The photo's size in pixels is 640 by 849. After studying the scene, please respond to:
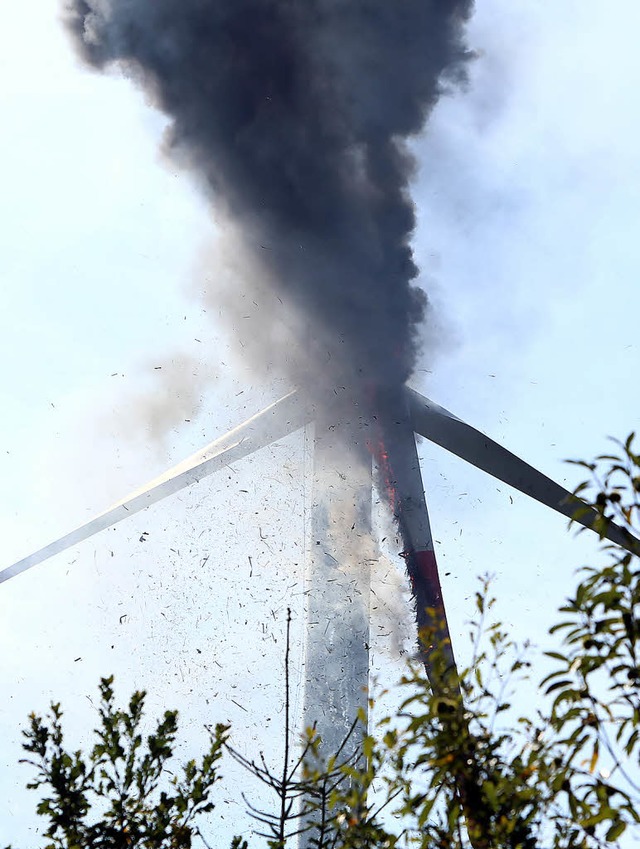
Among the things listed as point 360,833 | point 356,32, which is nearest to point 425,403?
point 356,32

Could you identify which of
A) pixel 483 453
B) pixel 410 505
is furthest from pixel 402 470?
pixel 483 453

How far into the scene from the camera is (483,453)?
35.8 metres

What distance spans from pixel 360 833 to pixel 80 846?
408 cm

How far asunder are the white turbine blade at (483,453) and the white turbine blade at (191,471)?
18.8 feet

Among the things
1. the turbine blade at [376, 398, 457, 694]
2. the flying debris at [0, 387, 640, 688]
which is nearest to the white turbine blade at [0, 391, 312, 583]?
the flying debris at [0, 387, 640, 688]

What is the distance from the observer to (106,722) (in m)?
11.4

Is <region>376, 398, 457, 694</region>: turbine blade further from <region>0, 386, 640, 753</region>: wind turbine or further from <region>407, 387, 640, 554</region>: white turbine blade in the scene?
<region>407, 387, 640, 554</region>: white turbine blade

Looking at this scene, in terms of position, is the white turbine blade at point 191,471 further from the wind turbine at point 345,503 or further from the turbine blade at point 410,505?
the turbine blade at point 410,505

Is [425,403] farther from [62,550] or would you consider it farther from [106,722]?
[106,722]

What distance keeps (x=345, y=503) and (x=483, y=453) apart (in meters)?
6.91

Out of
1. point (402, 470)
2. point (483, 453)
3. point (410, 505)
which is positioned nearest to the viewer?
point (483, 453)

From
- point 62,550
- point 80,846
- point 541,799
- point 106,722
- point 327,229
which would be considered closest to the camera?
point 541,799

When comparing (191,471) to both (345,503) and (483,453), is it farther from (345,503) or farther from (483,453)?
(483,453)

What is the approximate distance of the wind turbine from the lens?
35469mm
